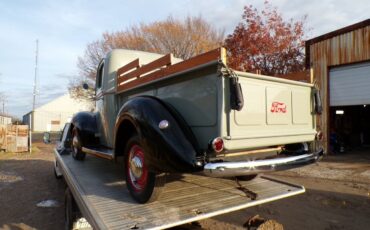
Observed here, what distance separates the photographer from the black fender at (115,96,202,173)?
10.4 feet

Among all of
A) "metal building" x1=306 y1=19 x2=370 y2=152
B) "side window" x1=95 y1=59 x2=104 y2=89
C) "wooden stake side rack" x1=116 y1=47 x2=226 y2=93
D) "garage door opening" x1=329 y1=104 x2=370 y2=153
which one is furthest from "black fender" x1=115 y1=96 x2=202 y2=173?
"garage door opening" x1=329 y1=104 x2=370 y2=153

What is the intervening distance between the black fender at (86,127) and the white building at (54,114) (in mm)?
46147

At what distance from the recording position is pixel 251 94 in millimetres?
3471

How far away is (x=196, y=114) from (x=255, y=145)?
707 mm

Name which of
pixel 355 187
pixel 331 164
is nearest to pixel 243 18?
pixel 331 164

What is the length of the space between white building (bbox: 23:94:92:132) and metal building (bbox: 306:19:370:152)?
42.2 metres

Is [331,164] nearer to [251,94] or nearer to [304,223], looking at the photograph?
[304,223]

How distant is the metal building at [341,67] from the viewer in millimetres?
12320

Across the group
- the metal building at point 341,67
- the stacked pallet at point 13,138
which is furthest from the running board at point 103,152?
the stacked pallet at point 13,138

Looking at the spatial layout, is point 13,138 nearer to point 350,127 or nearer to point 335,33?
point 335,33

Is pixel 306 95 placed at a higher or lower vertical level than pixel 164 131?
higher

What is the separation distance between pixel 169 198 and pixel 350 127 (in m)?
16.8

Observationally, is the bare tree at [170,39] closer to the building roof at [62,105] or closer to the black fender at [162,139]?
the black fender at [162,139]

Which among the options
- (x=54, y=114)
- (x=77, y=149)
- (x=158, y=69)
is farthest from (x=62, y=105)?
(x=158, y=69)
